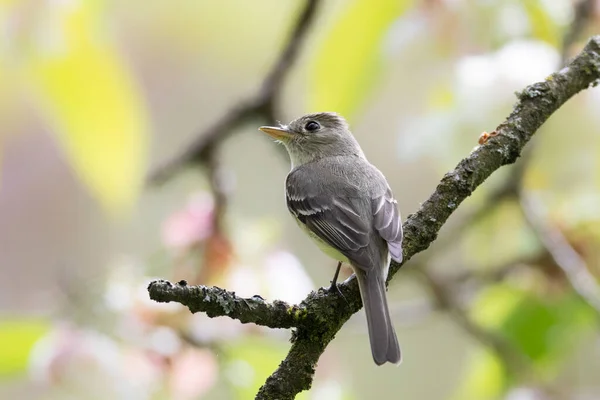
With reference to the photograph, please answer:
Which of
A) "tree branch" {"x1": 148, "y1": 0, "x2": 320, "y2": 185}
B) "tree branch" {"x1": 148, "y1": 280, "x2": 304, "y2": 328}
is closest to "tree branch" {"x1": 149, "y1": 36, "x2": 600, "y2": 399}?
"tree branch" {"x1": 148, "y1": 280, "x2": 304, "y2": 328}

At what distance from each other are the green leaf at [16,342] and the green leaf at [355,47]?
0.99 meters

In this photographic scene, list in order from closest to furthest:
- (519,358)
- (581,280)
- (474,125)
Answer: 1. (474,125)
2. (581,280)
3. (519,358)

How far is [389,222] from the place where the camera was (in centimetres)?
202

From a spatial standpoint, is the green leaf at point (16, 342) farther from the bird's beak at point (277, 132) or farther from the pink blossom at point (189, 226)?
the bird's beak at point (277, 132)

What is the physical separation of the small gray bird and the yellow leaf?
0.58 m

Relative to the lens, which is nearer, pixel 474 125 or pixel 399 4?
pixel 399 4

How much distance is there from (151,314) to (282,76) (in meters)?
0.93

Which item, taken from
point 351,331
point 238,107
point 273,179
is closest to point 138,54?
point 273,179

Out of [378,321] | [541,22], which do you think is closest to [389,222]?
[378,321]

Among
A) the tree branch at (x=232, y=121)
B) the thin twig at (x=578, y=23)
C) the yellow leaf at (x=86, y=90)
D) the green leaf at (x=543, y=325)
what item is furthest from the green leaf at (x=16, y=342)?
the thin twig at (x=578, y=23)

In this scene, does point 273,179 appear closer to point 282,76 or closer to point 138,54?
point 138,54

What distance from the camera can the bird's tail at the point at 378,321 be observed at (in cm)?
165

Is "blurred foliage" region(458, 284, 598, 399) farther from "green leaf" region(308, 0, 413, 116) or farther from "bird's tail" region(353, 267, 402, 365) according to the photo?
"green leaf" region(308, 0, 413, 116)

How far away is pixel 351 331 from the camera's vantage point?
2.92 meters
